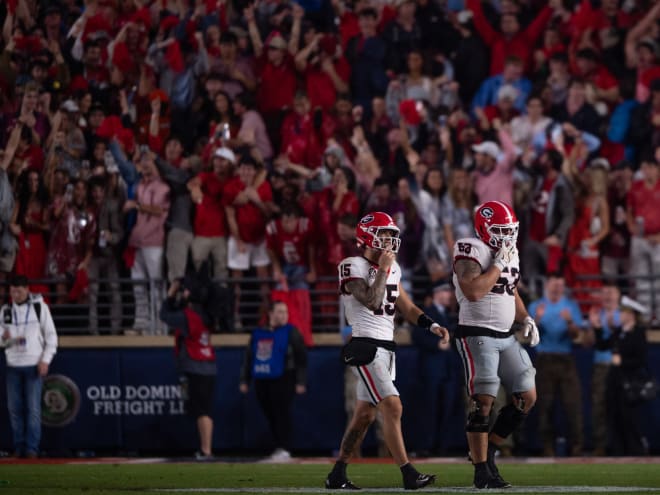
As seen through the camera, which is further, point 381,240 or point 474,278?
point 381,240

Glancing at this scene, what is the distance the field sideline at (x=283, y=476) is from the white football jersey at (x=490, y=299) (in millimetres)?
1198

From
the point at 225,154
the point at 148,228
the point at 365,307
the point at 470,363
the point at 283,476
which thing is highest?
the point at 225,154

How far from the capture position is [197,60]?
18250mm

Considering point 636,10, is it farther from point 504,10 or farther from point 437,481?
point 437,481

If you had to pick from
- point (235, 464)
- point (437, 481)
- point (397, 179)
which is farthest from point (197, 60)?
point (437, 481)

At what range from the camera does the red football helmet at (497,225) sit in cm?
1013

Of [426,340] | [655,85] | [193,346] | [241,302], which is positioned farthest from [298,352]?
[655,85]

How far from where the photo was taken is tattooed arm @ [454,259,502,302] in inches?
393

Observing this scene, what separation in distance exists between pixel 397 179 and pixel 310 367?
8.10 feet

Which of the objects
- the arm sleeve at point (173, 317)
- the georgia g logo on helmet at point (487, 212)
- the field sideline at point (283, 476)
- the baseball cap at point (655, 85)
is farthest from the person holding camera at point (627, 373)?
the georgia g logo on helmet at point (487, 212)

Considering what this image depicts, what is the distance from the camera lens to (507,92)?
17.7 m

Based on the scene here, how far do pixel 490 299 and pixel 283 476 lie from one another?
2900 millimetres

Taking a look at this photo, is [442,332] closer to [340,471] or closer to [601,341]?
[340,471]

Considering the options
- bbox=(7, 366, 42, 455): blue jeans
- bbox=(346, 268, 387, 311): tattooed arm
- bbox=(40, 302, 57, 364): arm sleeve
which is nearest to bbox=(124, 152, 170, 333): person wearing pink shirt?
bbox=(40, 302, 57, 364): arm sleeve
